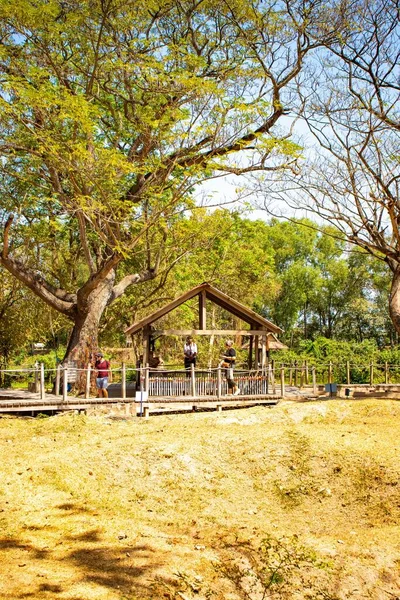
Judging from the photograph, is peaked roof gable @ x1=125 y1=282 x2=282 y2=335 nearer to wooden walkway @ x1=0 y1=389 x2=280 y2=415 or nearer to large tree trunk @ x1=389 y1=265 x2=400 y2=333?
wooden walkway @ x1=0 y1=389 x2=280 y2=415

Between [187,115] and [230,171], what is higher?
[187,115]

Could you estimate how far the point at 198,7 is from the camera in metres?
20.8

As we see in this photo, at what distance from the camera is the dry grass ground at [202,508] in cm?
710

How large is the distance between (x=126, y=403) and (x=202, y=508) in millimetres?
9401

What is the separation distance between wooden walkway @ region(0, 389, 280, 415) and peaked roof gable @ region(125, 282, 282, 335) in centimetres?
280

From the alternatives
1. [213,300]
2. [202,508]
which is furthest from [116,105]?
[202,508]

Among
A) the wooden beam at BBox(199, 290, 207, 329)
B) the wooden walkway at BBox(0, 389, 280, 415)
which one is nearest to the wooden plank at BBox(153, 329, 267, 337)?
the wooden beam at BBox(199, 290, 207, 329)

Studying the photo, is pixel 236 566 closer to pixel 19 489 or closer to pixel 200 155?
pixel 19 489

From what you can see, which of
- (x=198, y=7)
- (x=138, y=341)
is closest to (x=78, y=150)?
(x=198, y=7)

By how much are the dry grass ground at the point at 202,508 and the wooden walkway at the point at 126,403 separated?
87 centimetres

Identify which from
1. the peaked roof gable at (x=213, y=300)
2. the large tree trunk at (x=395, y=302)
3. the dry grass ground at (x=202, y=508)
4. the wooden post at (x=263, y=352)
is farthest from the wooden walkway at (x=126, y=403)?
the large tree trunk at (x=395, y=302)

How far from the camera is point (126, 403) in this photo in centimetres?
1938

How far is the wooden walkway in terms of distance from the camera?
17852mm

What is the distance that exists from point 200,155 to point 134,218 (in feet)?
12.4
